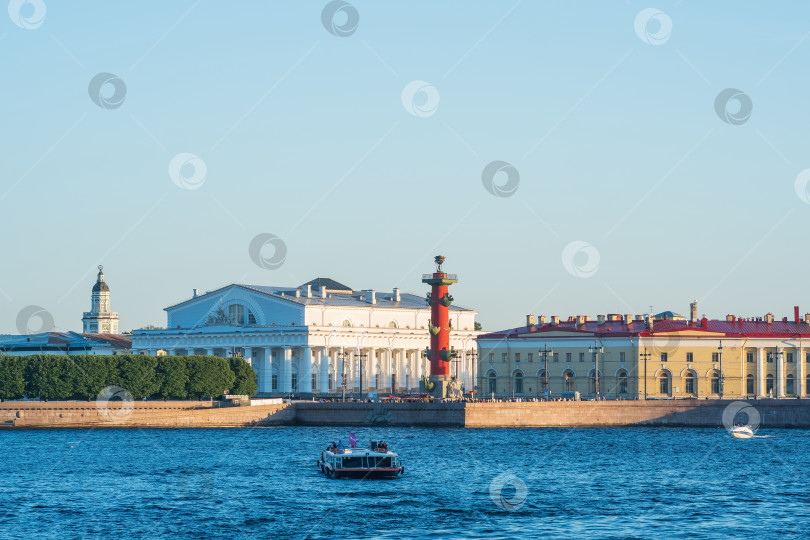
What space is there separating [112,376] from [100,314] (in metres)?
99.2

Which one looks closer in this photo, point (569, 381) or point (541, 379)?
point (569, 381)

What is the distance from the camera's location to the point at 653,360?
104562 millimetres

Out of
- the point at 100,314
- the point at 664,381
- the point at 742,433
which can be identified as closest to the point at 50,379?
the point at 742,433

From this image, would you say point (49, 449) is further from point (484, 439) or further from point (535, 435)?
point (535, 435)

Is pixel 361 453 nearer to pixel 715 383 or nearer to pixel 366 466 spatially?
pixel 366 466

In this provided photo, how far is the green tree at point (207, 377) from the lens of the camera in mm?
96625

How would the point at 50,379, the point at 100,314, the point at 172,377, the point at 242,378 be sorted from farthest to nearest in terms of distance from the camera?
1. the point at 100,314
2. the point at 242,378
3. the point at 172,377
4. the point at 50,379

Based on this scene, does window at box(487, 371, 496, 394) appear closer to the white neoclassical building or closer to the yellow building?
the yellow building

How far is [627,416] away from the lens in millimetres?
89188

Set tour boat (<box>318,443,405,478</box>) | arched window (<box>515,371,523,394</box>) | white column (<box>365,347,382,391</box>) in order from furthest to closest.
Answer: white column (<box>365,347,382,391</box>)
arched window (<box>515,371,523,394</box>)
tour boat (<box>318,443,405,478</box>)

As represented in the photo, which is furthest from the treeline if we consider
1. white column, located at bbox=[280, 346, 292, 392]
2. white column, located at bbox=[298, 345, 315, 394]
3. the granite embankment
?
white column, located at bbox=[280, 346, 292, 392]

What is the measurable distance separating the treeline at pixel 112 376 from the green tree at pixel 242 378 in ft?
4.20

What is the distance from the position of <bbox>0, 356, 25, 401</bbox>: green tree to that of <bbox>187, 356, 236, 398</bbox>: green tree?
Result: 11.0 metres

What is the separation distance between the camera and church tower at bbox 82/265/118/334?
619 feet
